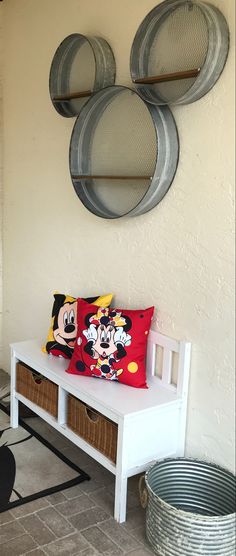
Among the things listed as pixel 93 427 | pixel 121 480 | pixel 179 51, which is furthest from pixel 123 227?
pixel 121 480

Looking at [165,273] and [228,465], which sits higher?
[165,273]

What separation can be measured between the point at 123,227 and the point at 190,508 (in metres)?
1.25

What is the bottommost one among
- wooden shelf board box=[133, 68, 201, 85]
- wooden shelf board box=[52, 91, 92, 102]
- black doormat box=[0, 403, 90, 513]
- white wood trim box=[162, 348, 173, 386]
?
black doormat box=[0, 403, 90, 513]

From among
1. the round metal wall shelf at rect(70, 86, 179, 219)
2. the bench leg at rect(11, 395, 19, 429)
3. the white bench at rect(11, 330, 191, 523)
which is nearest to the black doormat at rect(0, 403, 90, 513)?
the bench leg at rect(11, 395, 19, 429)

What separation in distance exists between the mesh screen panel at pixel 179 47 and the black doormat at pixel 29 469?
168 centimetres

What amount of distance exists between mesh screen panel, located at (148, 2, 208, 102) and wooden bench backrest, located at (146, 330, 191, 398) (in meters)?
0.99

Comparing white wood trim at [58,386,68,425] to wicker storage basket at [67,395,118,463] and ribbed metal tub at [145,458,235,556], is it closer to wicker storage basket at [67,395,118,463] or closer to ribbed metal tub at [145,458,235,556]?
wicker storage basket at [67,395,118,463]

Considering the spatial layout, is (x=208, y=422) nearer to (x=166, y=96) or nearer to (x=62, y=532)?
(x=62, y=532)

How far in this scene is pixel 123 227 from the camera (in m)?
2.61

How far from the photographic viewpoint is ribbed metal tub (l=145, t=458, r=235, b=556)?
189 cm

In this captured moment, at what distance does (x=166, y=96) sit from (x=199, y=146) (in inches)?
10.7

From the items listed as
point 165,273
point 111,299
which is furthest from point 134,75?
point 111,299

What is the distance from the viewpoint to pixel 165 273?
237 cm

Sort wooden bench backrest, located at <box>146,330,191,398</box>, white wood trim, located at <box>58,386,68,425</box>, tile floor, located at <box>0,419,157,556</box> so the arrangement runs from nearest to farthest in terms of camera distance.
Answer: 1. tile floor, located at <box>0,419,157,556</box>
2. wooden bench backrest, located at <box>146,330,191,398</box>
3. white wood trim, located at <box>58,386,68,425</box>
